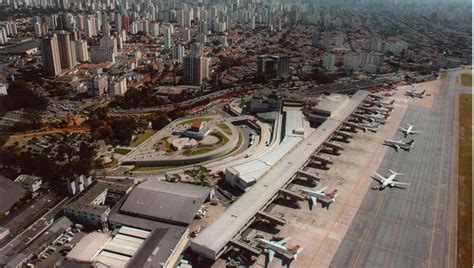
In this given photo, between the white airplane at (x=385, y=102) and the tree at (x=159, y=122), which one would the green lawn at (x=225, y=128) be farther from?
the white airplane at (x=385, y=102)

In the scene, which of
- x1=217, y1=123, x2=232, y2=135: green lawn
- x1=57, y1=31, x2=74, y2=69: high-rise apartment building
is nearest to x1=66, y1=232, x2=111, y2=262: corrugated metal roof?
x1=217, y1=123, x2=232, y2=135: green lawn

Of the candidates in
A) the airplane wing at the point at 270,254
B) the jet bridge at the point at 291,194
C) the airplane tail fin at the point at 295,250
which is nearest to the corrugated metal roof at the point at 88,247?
the airplane wing at the point at 270,254

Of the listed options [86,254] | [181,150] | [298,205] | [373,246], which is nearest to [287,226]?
[298,205]

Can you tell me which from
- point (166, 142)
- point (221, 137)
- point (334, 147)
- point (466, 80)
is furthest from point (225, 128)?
point (466, 80)

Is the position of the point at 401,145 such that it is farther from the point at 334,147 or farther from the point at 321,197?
the point at 321,197

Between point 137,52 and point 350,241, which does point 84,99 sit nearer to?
point 137,52
